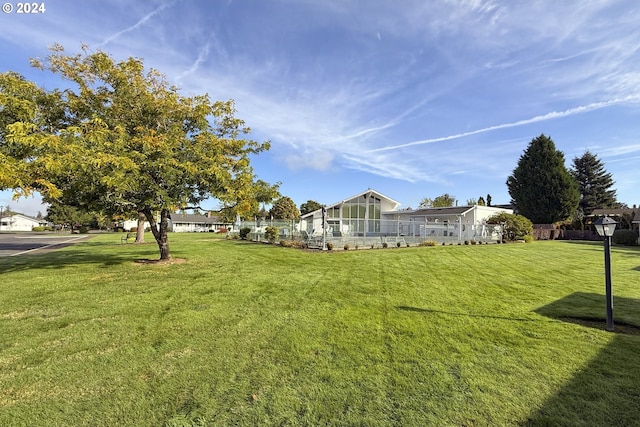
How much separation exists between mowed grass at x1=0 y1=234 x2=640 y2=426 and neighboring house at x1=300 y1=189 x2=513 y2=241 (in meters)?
15.0

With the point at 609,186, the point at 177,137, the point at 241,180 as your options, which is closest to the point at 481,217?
the point at 241,180

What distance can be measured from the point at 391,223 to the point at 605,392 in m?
22.3

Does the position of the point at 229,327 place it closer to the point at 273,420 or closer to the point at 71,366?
the point at 71,366

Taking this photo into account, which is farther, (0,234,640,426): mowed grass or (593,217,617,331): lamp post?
(593,217,617,331): lamp post

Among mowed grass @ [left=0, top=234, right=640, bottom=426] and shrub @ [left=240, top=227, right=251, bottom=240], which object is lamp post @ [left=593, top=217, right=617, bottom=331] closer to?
mowed grass @ [left=0, top=234, right=640, bottom=426]

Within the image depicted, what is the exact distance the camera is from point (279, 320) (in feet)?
17.8

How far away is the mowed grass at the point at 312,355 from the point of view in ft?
9.36

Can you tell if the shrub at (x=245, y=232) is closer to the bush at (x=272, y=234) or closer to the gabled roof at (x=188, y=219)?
the bush at (x=272, y=234)

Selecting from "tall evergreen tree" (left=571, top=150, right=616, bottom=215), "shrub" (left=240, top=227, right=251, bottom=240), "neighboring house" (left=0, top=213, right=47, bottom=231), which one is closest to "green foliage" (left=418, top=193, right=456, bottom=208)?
"tall evergreen tree" (left=571, top=150, right=616, bottom=215)

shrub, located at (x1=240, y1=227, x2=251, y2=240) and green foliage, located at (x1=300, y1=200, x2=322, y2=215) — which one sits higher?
green foliage, located at (x1=300, y1=200, x2=322, y2=215)

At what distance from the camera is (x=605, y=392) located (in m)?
3.19

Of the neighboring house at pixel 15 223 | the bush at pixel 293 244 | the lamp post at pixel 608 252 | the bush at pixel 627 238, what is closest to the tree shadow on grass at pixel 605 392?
the lamp post at pixel 608 252

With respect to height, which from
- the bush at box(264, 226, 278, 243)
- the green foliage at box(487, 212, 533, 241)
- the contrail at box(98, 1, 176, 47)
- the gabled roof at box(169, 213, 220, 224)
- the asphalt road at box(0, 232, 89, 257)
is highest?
the contrail at box(98, 1, 176, 47)

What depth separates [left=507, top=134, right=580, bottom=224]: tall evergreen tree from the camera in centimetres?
3656
